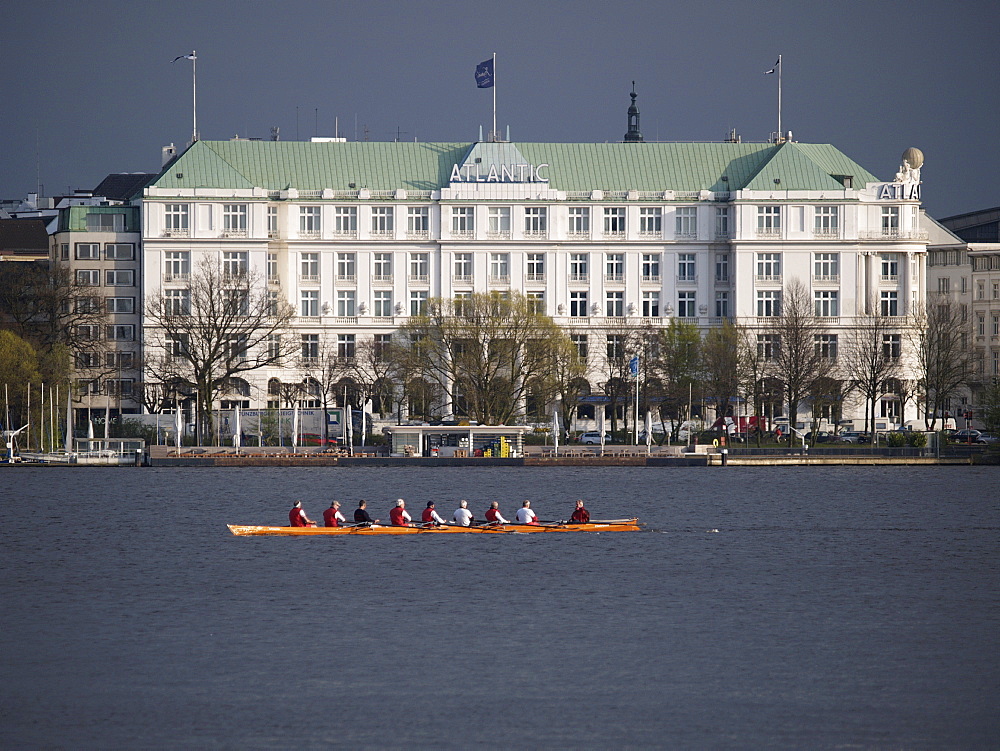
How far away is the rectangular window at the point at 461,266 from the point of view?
606 feet

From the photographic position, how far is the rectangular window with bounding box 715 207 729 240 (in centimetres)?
18525

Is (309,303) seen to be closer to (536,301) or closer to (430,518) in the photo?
(536,301)

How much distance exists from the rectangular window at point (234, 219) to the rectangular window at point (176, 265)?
4.82 meters

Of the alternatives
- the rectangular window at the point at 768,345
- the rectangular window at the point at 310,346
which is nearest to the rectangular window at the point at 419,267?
the rectangular window at the point at 310,346

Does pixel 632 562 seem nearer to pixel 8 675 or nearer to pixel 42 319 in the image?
pixel 8 675

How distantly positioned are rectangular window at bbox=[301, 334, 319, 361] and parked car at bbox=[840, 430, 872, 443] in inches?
2116

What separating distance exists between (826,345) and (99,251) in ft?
247

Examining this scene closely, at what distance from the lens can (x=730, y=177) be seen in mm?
187500

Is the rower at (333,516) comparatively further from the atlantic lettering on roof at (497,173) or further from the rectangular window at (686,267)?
the rectangular window at (686,267)

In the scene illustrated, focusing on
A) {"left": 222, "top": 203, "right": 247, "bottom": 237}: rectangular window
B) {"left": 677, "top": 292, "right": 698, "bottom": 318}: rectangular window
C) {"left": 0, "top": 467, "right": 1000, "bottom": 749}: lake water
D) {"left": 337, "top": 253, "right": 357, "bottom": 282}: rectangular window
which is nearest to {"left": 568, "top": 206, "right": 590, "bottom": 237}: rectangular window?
{"left": 677, "top": 292, "right": 698, "bottom": 318}: rectangular window

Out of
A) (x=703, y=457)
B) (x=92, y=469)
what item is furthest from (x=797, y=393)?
(x=92, y=469)

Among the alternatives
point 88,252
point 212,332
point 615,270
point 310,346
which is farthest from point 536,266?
point 88,252

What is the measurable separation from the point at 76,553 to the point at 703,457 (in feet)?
233

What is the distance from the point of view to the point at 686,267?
186 metres
